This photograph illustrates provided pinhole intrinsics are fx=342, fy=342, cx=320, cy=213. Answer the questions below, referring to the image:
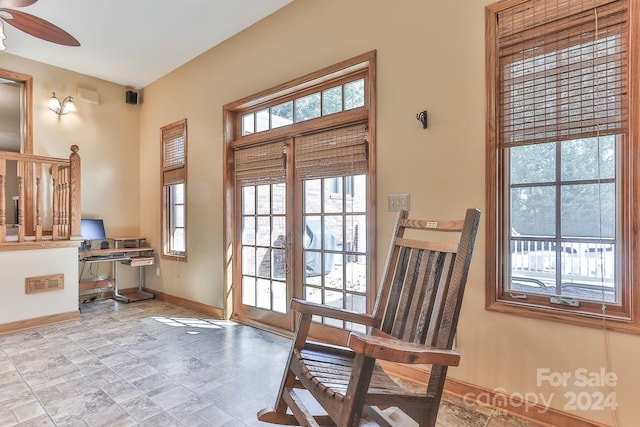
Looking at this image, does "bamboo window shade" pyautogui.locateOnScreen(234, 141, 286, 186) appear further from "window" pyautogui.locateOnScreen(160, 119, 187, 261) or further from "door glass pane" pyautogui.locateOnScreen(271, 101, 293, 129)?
"window" pyautogui.locateOnScreen(160, 119, 187, 261)

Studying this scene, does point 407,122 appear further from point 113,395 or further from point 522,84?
point 113,395

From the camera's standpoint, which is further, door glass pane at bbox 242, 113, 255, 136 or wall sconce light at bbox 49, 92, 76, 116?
wall sconce light at bbox 49, 92, 76, 116

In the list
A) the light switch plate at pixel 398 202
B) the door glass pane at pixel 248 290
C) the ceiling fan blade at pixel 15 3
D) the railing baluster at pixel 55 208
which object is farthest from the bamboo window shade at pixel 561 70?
the railing baluster at pixel 55 208

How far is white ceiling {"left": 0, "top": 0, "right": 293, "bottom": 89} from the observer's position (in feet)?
10.5

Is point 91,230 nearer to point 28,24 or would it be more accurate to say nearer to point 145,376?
point 28,24

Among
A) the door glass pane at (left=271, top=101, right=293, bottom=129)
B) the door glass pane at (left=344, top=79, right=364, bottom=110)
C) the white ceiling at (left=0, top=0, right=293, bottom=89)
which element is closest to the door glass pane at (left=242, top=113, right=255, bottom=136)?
the door glass pane at (left=271, top=101, right=293, bottom=129)

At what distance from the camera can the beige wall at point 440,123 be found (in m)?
1.84

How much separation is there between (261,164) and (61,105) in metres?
3.08

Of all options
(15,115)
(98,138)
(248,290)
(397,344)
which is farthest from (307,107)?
(15,115)

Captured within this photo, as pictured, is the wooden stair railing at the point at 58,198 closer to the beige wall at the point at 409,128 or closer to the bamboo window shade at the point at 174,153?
the beige wall at the point at 409,128

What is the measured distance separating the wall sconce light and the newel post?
973mm

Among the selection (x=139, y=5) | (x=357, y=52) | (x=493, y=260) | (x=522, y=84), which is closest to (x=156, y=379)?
(x=493, y=260)

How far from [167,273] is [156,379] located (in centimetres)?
249

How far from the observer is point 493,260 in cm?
207
